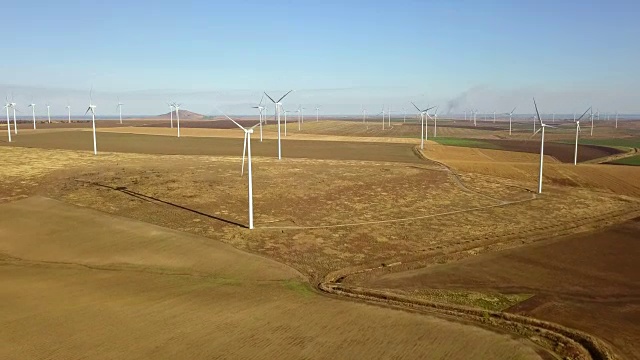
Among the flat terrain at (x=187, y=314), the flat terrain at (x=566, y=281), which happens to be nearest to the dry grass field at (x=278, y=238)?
the flat terrain at (x=187, y=314)

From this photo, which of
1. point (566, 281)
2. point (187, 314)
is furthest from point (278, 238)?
point (566, 281)

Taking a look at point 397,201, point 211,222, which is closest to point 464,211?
point 397,201

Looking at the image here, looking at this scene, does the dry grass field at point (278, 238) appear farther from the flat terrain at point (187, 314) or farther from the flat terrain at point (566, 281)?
the flat terrain at point (566, 281)

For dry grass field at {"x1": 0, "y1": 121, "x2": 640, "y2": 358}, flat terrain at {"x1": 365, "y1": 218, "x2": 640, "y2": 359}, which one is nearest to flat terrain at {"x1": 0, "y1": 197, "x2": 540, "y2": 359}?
dry grass field at {"x1": 0, "y1": 121, "x2": 640, "y2": 358}

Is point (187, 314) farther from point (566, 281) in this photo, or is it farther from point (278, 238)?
point (566, 281)

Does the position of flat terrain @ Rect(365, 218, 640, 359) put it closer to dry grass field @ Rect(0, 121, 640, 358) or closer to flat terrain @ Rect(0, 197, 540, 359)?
dry grass field @ Rect(0, 121, 640, 358)
